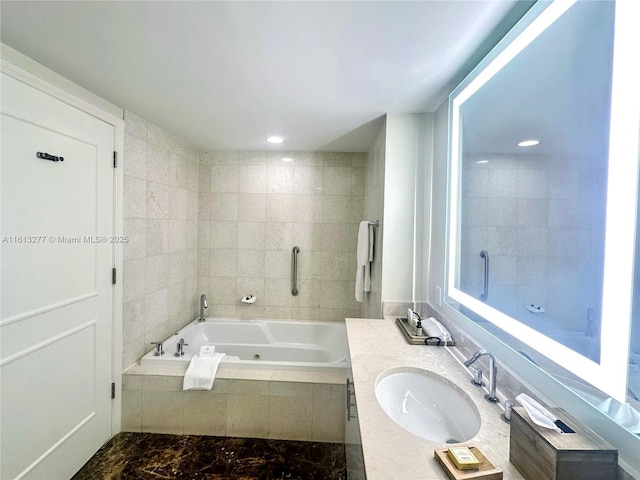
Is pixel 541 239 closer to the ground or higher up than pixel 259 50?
closer to the ground

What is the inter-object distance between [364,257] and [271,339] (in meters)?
1.48

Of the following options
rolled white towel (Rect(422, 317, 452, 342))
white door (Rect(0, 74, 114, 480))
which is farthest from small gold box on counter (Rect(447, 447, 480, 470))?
white door (Rect(0, 74, 114, 480))

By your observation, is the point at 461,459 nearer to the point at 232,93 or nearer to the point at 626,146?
the point at 626,146

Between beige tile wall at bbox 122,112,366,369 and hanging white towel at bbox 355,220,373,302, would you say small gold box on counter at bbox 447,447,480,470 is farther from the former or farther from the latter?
beige tile wall at bbox 122,112,366,369

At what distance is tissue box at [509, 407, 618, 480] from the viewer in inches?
23.9

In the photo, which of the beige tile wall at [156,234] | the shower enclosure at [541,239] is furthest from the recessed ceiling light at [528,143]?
the beige tile wall at [156,234]

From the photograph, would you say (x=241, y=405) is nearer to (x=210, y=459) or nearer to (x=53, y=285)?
(x=210, y=459)

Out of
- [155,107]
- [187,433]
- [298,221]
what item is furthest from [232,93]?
[187,433]

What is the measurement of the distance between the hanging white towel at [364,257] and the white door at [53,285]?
191 centimetres

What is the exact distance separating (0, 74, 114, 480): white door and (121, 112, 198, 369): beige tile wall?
0.64 feet

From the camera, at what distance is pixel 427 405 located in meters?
1.18

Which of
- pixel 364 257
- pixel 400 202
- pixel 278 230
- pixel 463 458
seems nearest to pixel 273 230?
pixel 278 230

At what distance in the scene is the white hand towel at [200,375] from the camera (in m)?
1.99

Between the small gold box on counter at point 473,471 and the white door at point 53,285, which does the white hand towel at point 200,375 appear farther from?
the small gold box on counter at point 473,471
